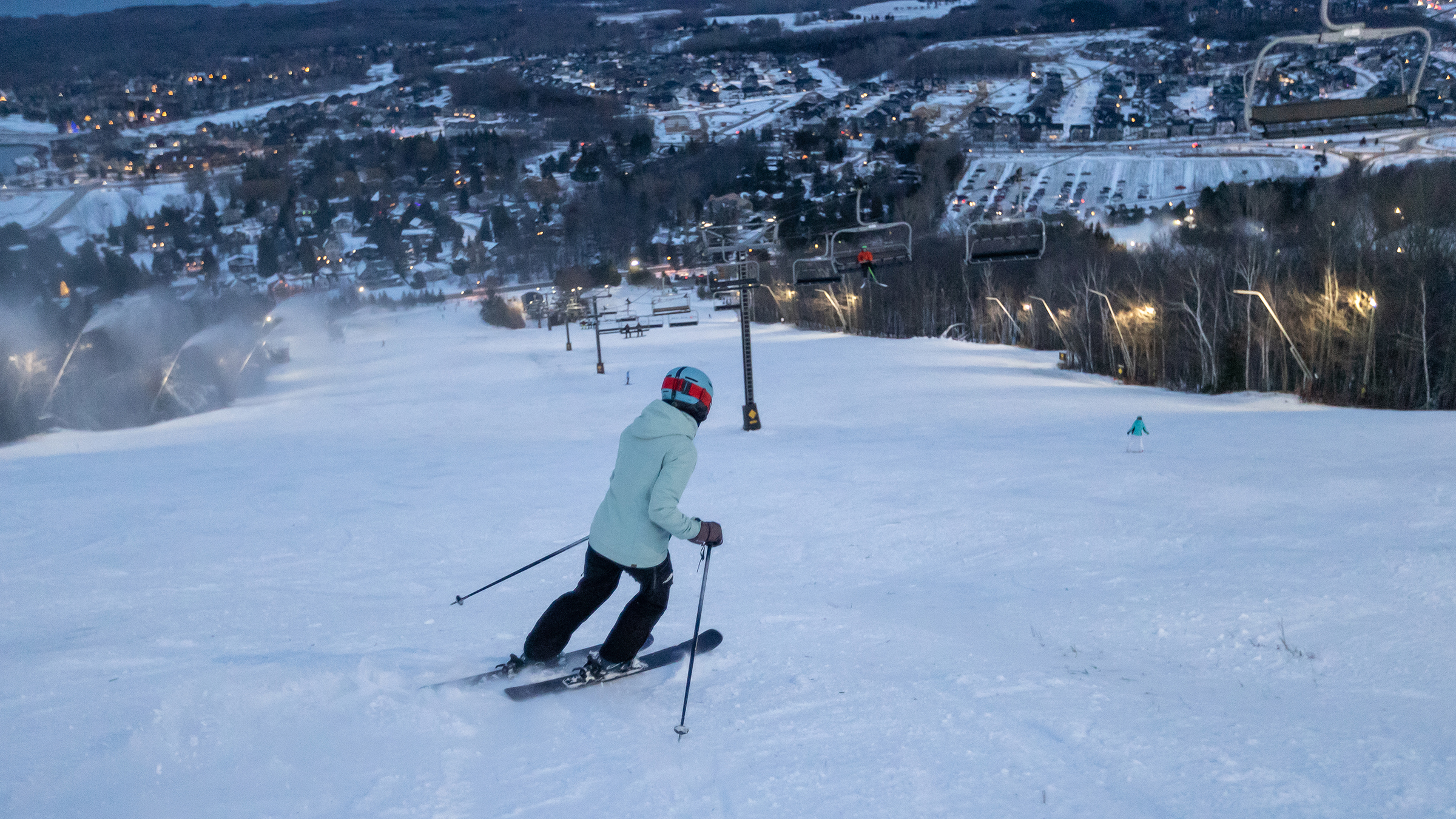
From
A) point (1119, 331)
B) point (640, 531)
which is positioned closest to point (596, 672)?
point (640, 531)

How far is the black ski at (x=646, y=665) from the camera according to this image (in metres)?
3.83

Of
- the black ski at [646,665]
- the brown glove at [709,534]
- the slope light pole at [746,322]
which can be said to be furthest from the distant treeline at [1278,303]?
the brown glove at [709,534]

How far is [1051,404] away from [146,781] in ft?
69.1

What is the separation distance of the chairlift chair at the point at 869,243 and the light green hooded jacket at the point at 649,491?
12.3 m

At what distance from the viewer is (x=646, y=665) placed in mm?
4129

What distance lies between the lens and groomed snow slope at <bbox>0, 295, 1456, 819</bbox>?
10.3 ft

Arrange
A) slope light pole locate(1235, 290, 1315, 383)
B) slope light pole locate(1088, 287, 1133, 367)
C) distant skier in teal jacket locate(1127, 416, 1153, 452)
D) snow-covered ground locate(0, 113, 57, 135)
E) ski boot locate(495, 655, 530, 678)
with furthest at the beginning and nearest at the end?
snow-covered ground locate(0, 113, 57, 135) < slope light pole locate(1088, 287, 1133, 367) < slope light pole locate(1235, 290, 1315, 383) < distant skier in teal jacket locate(1127, 416, 1153, 452) < ski boot locate(495, 655, 530, 678)

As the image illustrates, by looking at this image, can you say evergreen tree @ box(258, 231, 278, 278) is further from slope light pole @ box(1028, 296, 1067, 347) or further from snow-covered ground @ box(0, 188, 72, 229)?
slope light pole @ box(1028, 296, 1067, 347)

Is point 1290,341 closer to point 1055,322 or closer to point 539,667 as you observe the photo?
point 1055,322

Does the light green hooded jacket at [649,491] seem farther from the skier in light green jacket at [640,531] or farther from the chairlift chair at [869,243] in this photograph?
the chairlift chair at [869,243]

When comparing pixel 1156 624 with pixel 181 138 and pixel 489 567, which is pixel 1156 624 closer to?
pixel 489 567

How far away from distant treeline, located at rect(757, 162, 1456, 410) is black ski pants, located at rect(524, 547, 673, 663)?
33793 millimetres

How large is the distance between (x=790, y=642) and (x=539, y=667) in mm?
1309

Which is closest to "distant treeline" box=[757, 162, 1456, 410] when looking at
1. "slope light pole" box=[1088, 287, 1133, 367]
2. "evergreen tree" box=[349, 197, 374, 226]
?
"slope light pole" box=[1088, 287, 1133, 367]
